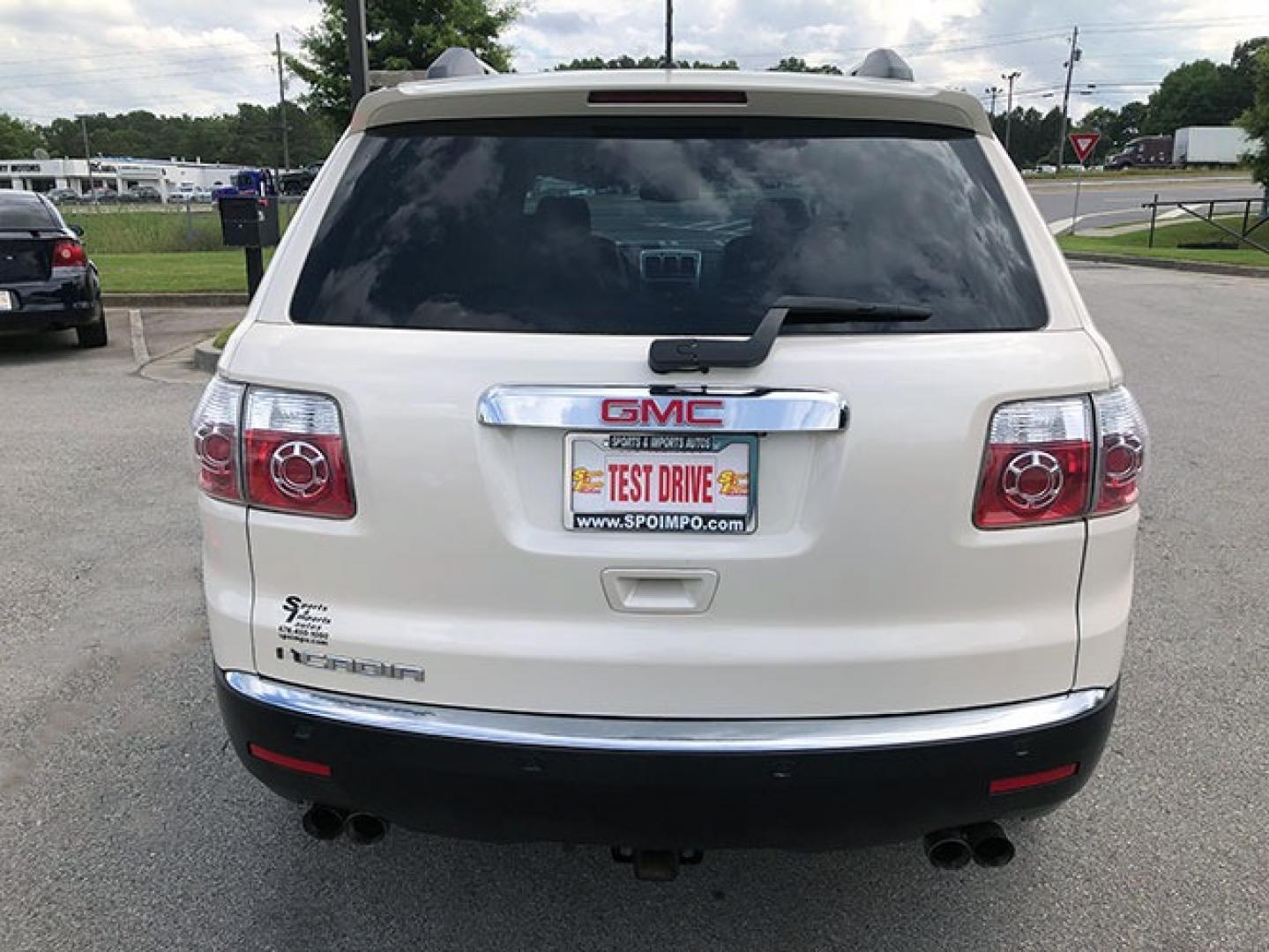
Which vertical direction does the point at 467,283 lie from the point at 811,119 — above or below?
below

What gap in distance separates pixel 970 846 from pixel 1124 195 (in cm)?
5549

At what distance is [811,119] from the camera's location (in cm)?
224

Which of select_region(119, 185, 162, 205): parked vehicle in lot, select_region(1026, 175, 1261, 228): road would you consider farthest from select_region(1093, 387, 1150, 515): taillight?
select_region(119, 185, 162, 205): parked vehicle in lot

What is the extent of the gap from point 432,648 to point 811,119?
1316 millimetres

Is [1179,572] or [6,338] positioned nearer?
[1179,572]

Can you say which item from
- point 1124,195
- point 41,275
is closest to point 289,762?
point 41,275

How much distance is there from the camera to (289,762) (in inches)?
84.7

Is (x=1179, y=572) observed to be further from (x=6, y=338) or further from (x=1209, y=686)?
(x=6, y=338)

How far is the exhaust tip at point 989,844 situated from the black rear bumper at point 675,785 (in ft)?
0.46

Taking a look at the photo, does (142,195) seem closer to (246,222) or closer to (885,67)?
(246,222)

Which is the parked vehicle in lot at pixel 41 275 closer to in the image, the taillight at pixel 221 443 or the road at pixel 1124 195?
the taillight at pixel 221 443

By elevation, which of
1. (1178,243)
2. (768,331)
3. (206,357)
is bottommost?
(206,357)

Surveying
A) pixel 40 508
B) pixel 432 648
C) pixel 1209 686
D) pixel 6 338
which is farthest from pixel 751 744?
pixel 6 338

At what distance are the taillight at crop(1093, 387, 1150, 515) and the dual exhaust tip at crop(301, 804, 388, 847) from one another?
1637mm
